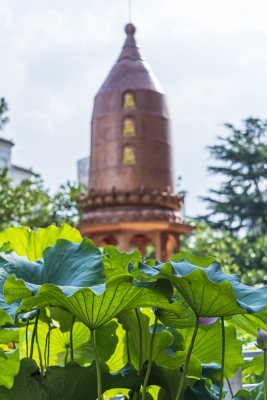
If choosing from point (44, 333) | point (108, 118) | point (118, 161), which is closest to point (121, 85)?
point (108, 118)

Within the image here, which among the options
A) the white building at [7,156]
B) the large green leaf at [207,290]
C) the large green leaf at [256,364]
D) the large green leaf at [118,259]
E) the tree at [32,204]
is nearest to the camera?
the large green leaf at [207,290]

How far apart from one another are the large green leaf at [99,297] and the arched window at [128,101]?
1141cm

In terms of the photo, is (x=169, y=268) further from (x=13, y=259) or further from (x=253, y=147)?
(x=253, y=147)

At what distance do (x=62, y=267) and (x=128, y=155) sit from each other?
10.9 metres

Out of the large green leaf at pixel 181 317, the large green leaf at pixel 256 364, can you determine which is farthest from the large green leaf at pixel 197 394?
the large green leaf at pixel 256 364

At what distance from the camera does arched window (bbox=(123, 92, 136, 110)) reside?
39.7 feet

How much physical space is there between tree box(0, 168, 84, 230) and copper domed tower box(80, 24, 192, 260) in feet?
3.94

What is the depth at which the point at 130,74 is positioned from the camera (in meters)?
12.5

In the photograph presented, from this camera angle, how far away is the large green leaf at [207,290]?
796 millimetres

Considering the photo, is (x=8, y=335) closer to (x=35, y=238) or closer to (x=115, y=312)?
(x=115, y=312)

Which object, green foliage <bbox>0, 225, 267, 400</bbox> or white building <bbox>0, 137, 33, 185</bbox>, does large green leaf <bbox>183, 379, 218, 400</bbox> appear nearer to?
green foliage <bbox>0, 225, 267, 400</bbox>

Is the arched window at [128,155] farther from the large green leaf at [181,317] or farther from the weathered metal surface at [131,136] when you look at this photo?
the large green leaf at [181,317]

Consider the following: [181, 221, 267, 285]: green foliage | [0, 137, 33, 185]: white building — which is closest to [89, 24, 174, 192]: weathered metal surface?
[181, 221, 267, 285]: green foliage

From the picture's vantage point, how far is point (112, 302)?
839 millimetres
